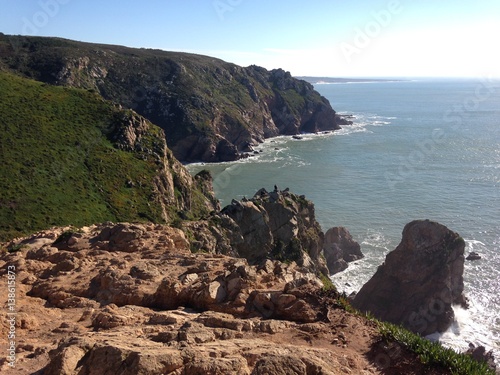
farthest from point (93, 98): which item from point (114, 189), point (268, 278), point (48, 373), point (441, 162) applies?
point (441, 162)

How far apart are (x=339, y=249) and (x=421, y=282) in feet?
58.5

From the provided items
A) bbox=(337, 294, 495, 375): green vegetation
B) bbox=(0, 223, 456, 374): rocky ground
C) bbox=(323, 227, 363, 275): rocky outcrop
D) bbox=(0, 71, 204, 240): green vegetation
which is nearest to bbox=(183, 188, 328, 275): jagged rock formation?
bbox=(323, 227, 363, 275): rocky outcrop

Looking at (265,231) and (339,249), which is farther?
(339,249)

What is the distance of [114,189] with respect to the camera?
189 feet

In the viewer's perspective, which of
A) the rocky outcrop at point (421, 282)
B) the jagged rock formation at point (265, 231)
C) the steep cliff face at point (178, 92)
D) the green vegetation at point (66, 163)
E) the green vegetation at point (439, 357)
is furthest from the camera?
the steep cliff face at point (178, 92)

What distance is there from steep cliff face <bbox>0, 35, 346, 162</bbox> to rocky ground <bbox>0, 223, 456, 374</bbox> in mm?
105533

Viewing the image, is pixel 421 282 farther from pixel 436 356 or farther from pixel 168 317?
pixel 168 317

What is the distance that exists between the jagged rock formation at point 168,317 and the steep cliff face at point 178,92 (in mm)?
105145

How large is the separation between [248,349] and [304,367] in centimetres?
193

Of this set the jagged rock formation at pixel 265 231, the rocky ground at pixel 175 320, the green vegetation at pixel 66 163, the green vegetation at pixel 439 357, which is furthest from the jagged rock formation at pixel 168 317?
the green vegetation at pixel 66 163

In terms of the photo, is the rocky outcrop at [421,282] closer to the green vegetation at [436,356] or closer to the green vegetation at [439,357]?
the green vegetation at [436,356]

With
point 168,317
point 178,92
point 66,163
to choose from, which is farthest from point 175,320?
point 178,92

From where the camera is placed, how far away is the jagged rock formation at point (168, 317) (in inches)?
423

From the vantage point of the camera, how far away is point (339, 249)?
207 ft
